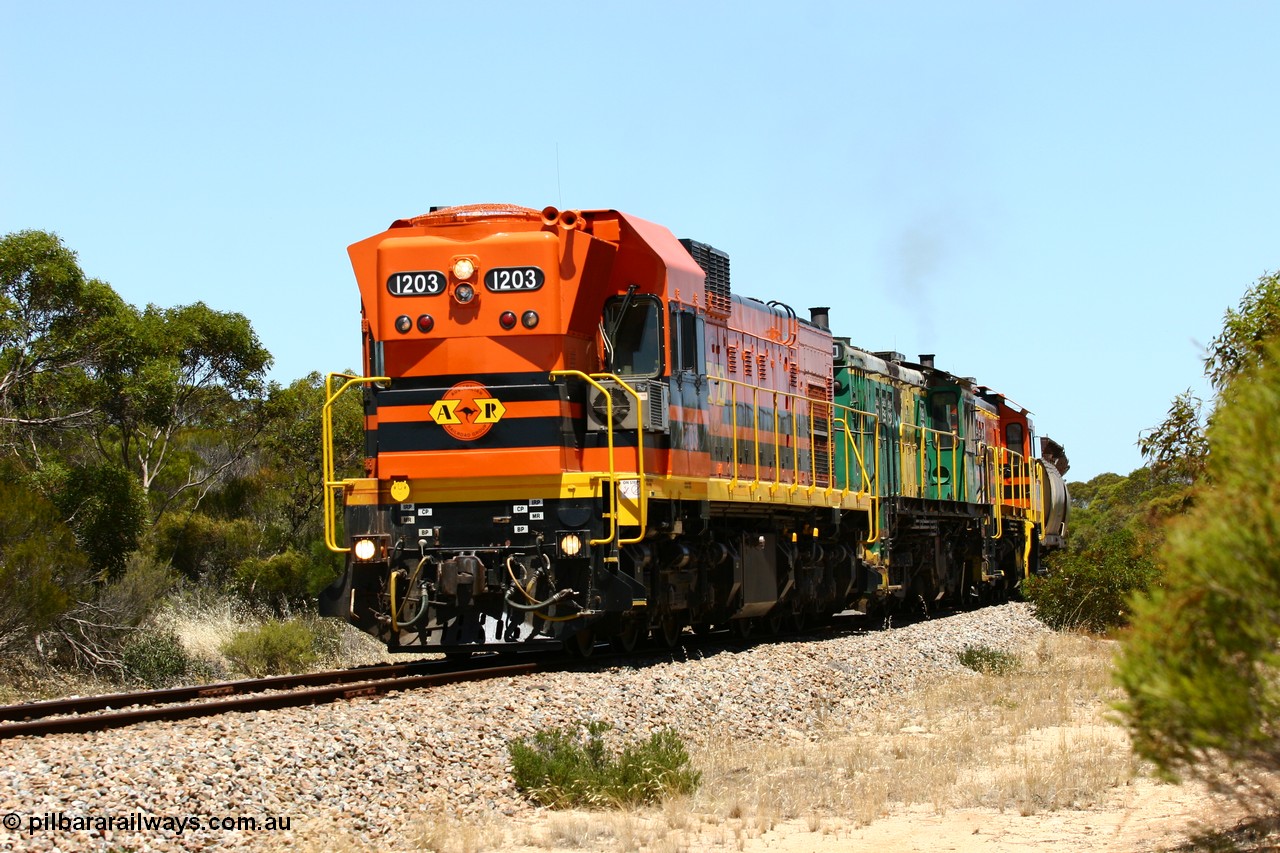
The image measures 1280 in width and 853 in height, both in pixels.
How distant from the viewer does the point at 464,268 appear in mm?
14523

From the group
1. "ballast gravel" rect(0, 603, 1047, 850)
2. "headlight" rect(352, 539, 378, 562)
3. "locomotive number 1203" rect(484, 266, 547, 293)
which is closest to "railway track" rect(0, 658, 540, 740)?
"ballast gravel" rect(0, 603, 1047, 850)

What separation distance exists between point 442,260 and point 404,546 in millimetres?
2760

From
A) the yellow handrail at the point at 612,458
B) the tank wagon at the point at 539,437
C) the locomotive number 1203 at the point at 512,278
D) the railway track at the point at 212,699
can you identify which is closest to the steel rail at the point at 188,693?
the railway track at the point at 212,699

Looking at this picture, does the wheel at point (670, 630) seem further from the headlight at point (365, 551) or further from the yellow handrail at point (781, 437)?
the headlight at point (365, 551)

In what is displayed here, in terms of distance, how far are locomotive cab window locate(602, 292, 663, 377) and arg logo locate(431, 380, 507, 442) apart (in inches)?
51.3

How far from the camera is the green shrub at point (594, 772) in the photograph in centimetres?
1007

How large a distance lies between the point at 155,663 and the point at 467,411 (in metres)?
6.52

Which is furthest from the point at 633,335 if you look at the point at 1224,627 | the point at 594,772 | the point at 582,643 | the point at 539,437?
the point at 1224,627

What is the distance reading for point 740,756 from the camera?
1217 cm

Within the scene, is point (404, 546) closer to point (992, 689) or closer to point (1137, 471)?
point (992, 689)

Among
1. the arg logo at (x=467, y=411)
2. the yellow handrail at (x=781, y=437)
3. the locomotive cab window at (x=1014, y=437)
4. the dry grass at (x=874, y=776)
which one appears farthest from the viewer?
the locomotive cab window at (x=1014, y=437)

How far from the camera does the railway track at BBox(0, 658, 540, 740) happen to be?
1053cm

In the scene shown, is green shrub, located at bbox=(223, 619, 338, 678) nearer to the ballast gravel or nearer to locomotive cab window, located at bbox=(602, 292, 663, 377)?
the ballast gravel

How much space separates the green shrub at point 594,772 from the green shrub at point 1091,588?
46.4 feet
